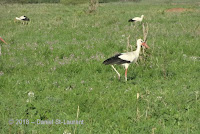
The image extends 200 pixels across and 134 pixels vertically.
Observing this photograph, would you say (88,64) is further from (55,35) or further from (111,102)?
(55,35)

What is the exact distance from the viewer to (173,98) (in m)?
6.68

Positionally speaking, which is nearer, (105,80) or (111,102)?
(111,102)

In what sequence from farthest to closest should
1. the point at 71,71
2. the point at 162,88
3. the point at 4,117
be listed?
the point at 71,71 < the point at 162,88 < the point at 4,117

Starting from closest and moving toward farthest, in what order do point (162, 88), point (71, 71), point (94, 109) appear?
1. point (94, 109)
2. point (162, 88)
3. point (71, 71)

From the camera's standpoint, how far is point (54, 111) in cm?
618

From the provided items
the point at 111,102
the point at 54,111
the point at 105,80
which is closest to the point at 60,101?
the point at 54,111

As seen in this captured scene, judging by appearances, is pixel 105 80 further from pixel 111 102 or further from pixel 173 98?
pixel 173 98

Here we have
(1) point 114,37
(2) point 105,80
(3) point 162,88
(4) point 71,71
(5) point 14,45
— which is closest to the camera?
(3) point 162,88

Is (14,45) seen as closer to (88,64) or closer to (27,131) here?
(88,64)

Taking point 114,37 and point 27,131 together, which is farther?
point 114,37

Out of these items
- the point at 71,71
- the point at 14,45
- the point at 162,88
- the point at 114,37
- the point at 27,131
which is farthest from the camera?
the point at 114,37

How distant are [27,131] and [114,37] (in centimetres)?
1017

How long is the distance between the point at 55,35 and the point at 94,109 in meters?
9.80

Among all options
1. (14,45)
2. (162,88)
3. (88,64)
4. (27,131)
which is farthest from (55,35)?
(27,131)
